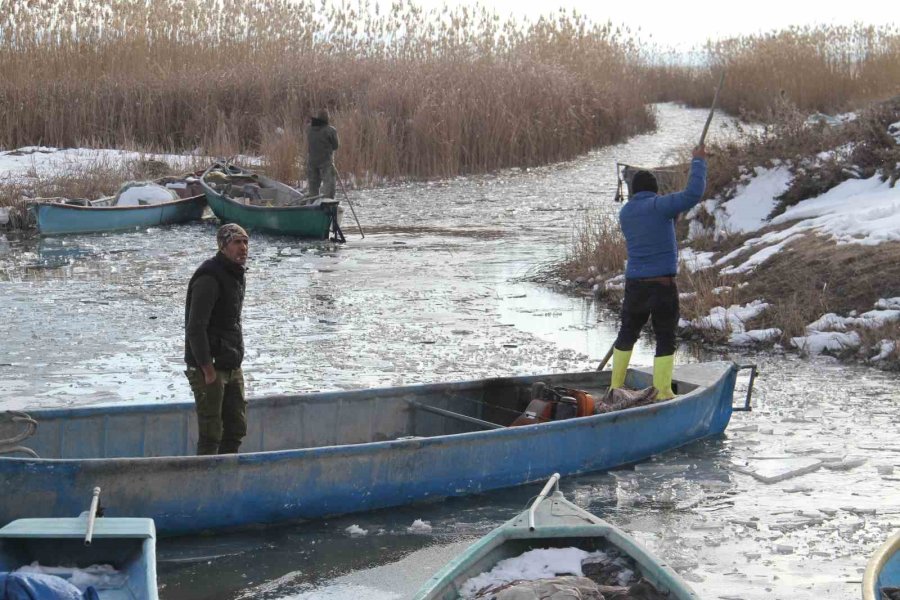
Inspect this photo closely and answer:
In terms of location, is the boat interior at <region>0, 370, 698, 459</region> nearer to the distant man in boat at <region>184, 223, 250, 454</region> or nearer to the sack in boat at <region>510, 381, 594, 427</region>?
the sack in boat at <region>510, 381, 594, 427</region>

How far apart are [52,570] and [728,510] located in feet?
13.5

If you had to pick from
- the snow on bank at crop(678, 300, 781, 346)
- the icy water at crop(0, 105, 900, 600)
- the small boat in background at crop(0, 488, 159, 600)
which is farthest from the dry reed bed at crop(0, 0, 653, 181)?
the small boat in background at crop(0, 488, 159, 600)

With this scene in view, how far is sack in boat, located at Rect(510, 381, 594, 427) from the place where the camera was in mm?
8711

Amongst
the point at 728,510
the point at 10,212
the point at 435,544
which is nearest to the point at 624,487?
the point at 728,510

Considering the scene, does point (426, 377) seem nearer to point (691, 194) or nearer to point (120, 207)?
point (691, 194)

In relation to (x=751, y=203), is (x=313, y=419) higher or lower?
lower

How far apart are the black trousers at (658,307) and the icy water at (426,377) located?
85 centimetres

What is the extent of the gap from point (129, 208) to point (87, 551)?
15.0 m

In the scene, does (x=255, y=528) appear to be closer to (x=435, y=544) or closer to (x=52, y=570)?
(x=435, y=544)

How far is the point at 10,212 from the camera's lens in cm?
2047

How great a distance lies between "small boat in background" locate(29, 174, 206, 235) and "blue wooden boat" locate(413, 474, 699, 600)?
49.3ft

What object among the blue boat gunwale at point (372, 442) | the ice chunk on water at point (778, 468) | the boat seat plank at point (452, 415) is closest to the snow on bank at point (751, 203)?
the blue boat gunwale at point (372, 442)

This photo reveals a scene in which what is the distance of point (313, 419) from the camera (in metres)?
8.55

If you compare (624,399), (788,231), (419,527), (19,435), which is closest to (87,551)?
(19,435)
